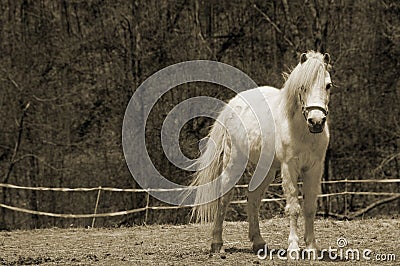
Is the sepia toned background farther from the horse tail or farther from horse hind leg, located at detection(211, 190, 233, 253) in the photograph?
horse hind leg, located at detection(211, 190, 233, 253)

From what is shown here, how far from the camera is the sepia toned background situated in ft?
57.7

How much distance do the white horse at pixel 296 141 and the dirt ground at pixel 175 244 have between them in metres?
0.40

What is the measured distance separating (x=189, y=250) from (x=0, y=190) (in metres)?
12.0

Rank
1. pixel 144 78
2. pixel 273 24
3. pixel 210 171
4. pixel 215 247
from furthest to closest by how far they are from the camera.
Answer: pixel 144 78 → pixel 273 24 → pixel 210 171 → pixel 215 247

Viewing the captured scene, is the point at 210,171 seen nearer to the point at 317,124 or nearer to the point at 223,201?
the point at 223,201

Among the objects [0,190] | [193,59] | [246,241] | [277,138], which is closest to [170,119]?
[193,59]

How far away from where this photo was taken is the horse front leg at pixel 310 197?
23.8ft

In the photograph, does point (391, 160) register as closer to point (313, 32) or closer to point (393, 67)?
point (393, 67)

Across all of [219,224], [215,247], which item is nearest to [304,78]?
[219,224]

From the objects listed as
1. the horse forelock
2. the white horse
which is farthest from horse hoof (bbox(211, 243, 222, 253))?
the horse forelock

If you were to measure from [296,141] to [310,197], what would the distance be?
0.63 m

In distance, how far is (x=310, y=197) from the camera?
7.30 metres

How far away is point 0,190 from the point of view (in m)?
18.9

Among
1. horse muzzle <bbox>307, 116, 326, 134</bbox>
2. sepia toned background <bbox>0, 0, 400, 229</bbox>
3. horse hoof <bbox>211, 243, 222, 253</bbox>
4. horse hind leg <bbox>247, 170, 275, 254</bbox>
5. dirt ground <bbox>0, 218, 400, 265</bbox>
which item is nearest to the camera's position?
horse muzzle <bbox>307, 116, 326, 134</bbox>
